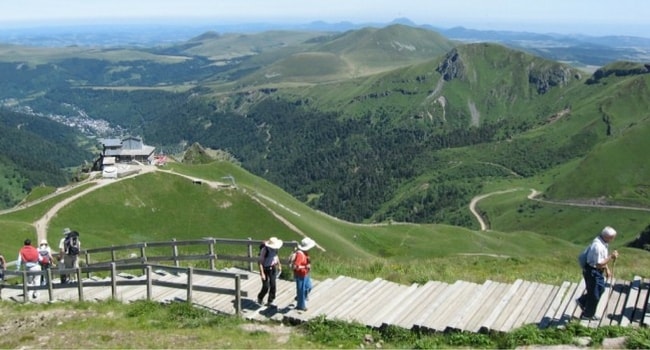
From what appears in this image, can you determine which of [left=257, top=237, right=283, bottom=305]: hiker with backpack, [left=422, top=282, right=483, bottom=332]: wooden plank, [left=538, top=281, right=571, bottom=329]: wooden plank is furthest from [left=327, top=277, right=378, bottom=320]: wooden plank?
[left=538, top=281, right=571, bottom=329]: wooden plank

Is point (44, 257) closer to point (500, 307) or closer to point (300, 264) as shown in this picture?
point (300, 264)

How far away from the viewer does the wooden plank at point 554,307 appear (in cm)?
2057

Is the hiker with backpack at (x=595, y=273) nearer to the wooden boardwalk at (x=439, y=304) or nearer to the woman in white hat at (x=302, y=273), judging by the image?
the wooden boardwalk at (x=439, y=304)

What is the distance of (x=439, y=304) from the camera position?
2341 centimetres

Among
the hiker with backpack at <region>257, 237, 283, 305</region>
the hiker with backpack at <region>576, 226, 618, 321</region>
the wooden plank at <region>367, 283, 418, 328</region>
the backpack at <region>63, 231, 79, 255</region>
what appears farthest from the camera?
the backpack at <region>63, 231, 79, 255</region>

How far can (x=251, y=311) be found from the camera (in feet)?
80.5

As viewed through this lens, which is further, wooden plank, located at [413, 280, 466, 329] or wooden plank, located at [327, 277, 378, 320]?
wooden plank, located at [327, 277, 378, 320]

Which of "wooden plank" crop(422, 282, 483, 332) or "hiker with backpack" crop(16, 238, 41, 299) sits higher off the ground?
"wooden plank" crop(422, 282, 483, 332)

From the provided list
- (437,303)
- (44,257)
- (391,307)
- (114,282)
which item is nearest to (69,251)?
(44,257)

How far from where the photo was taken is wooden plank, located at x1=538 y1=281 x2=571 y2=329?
20567mm

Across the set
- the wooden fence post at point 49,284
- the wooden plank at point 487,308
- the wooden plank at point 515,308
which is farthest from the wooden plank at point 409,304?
the wooden fence post at point 49,284

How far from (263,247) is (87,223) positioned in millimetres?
81180

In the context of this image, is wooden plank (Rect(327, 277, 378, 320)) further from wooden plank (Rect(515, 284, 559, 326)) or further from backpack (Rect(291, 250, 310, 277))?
wooden plank (Rect(515, 284, 559, 326))

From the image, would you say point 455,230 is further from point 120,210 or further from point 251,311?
point 251,311
